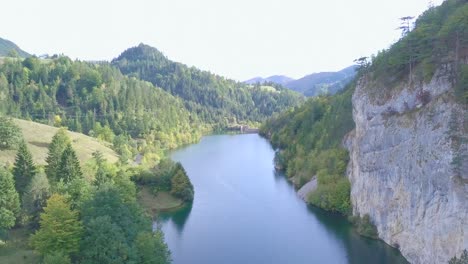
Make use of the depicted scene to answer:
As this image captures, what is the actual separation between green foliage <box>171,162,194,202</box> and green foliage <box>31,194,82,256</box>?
1244 inches

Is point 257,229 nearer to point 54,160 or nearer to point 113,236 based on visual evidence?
point 113,236

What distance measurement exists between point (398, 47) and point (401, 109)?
6.83 metres

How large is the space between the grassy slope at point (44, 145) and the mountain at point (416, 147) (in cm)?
4320

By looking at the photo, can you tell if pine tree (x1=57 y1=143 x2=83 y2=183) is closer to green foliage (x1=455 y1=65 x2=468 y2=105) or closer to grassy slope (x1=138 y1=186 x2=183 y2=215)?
grassy slope (x1=138 y1=186 x2=183 y2=215)

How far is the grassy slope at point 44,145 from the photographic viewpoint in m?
74.1

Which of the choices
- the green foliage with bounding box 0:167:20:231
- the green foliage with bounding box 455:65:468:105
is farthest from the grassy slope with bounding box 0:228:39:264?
the green foliage with bounding box 455:65:468:105

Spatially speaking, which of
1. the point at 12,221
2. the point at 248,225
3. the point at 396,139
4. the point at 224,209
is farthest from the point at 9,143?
the point at 396,139

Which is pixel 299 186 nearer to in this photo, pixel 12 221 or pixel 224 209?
pixel 224 209

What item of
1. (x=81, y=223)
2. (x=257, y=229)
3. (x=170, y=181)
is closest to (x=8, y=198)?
(x=81, y=223)

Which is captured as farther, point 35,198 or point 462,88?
point 35,198

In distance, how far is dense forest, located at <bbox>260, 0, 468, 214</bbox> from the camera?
41.7 metres

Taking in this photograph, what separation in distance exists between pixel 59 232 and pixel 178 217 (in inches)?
1056

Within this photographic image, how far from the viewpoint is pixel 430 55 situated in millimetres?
44344

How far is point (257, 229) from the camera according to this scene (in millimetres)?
55938
